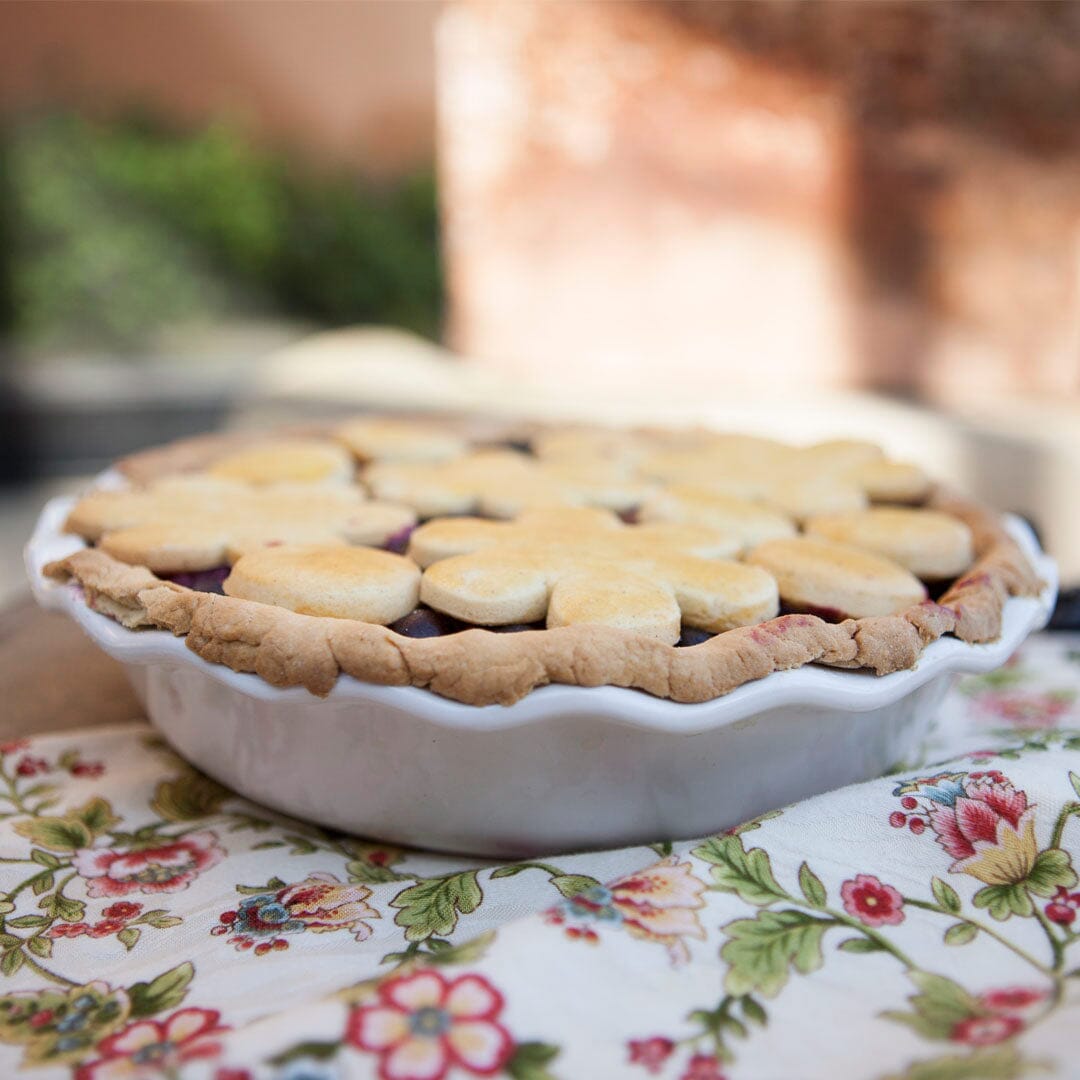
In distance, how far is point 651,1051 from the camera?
1.83 ft

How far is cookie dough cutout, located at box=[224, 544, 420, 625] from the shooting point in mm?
815

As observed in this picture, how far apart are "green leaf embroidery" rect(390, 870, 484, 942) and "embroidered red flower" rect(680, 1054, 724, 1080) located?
22cm

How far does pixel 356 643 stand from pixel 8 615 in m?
0.90

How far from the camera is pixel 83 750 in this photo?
3.28ft

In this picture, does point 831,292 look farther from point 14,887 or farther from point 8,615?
point 14,887

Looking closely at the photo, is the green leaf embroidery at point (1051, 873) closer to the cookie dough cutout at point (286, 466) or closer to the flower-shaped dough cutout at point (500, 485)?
the flower-shaped dough cutout at point (500, 485)

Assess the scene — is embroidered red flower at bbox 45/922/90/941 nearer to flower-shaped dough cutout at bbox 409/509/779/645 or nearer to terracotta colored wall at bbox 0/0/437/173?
flower-shaped dough cutout at bbox 409/509/779/645

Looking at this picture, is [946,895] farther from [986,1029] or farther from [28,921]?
[28,921]

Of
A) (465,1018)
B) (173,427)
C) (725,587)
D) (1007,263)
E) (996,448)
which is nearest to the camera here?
(465,1018)

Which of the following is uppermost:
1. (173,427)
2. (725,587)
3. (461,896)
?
(725,587)

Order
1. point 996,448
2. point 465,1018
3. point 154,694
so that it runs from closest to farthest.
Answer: point 465,1018 → point 154,694 → point 996,448

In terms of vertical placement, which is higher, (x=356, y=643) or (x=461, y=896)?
(x=356, y=643)

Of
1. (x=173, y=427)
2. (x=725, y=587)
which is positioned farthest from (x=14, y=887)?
(x=173, y=427)

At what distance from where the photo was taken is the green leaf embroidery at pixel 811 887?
67 cm
